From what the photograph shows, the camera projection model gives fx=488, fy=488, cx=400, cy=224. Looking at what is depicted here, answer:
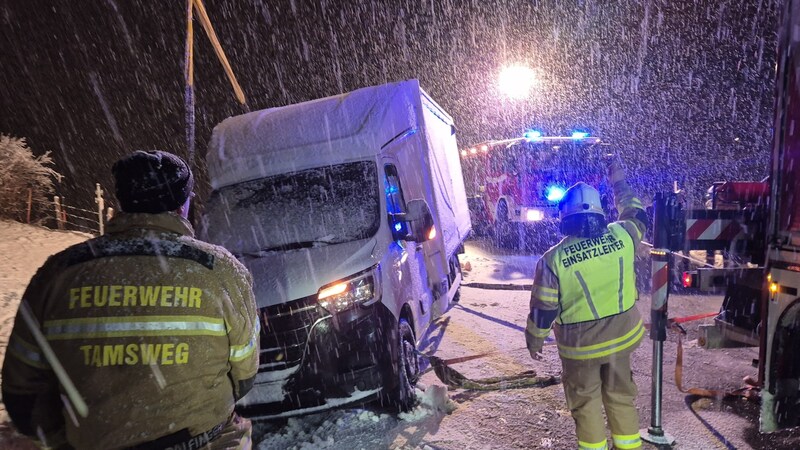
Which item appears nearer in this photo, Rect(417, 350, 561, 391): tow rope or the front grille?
the front grille

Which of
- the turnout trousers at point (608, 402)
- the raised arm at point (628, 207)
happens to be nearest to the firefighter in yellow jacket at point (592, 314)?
the turnout trousers at point (608, 402)

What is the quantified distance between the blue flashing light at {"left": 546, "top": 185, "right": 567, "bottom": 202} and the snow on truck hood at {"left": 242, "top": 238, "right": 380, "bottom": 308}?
7.85m

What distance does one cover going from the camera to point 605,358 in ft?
10.1

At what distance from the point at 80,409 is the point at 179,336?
0.36 m

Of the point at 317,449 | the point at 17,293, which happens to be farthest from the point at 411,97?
the point at 17,293

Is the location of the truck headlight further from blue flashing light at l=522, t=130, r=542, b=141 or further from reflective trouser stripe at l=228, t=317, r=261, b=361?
blue flashing light at l=522, t=130, r=542, b=141

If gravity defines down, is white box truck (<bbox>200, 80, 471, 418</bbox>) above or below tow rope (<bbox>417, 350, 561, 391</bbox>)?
above

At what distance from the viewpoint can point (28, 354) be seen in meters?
1.59

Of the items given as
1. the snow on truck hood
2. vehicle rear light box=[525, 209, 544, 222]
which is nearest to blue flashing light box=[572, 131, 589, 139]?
vehicle rear light box=[525, 209, 544, 222]

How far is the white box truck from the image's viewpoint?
12.2ft

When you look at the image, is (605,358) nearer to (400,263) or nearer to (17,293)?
(400,263)

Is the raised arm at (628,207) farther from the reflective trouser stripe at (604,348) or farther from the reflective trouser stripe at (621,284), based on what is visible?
the reflective trouser stripe at (604,348)

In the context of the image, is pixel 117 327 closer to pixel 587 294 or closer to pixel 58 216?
pixel 587 294

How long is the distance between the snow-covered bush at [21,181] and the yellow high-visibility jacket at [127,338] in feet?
52.7
